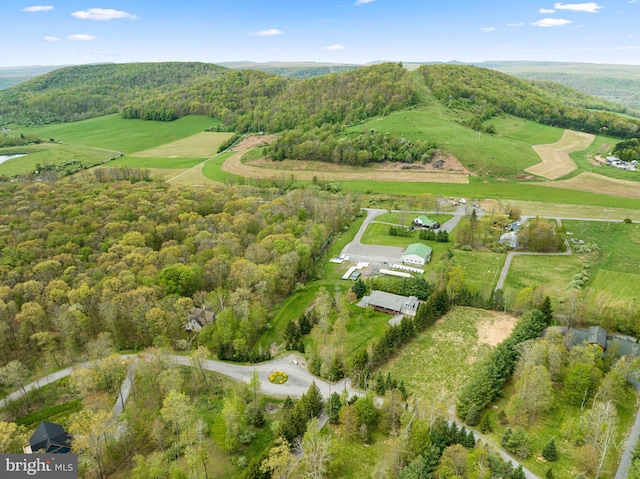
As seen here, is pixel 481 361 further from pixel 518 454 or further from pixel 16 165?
pixel 16 165

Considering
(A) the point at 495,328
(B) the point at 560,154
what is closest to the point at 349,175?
(B) the point at 560,154

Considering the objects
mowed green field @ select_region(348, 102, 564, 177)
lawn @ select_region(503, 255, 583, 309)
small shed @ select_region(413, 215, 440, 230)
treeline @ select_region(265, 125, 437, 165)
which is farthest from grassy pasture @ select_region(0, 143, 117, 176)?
lawn @ select_region(503, 255, 583, 309)

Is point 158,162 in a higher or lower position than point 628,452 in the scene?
higher

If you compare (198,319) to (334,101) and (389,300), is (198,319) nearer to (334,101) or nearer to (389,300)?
(389,300)

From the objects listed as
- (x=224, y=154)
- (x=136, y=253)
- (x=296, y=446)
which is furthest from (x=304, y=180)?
(x=296, y=446)

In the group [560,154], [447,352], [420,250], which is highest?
[560,154]

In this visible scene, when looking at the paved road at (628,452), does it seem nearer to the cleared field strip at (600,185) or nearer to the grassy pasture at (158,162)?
the cleared field strip at (600,185)

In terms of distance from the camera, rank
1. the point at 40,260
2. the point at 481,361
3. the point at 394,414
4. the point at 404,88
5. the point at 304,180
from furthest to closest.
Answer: the point at 404,88 < the point at 304,180 < the point at 40,260 < the point at 481,361 < the point at 394,414
